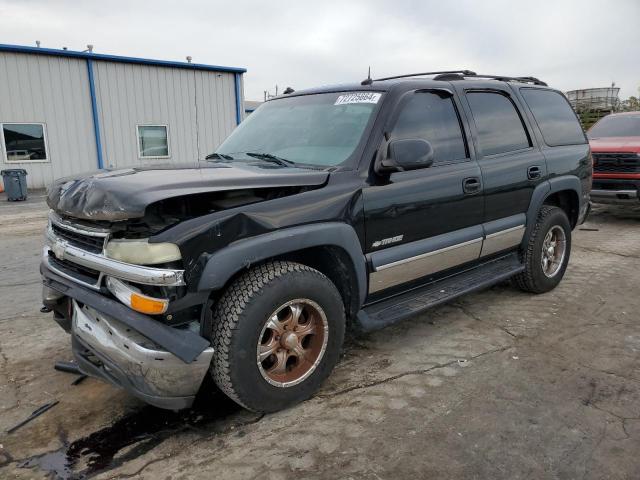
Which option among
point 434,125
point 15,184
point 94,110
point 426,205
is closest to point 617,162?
point 434,125

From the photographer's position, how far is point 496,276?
4141 mm

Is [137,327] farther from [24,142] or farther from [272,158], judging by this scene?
[24,142]

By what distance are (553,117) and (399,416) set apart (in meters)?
3.56

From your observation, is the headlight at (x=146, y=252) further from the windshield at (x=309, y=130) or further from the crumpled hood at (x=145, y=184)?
the windshield at (x=309, y=130)

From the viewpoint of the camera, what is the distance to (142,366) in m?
2.34

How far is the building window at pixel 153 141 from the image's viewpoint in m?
17.8

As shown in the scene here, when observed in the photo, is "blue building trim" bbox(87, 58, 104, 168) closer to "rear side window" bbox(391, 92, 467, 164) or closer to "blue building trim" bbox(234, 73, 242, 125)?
"blue building trim" bbox(234, 73, 242, 125)

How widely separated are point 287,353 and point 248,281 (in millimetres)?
531

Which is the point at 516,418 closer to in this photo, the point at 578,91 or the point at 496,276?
the point at 496,276

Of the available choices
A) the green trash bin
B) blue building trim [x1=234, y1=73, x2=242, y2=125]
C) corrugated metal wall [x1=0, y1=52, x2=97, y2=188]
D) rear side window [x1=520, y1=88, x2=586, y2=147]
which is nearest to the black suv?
rear side window [x1=520, y1=88, x2=586, y2=147]

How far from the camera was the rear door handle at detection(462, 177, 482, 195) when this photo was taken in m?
3.71

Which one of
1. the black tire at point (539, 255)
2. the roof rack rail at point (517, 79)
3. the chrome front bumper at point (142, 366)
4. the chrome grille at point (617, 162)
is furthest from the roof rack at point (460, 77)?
the chrome grille at point (617, 162)

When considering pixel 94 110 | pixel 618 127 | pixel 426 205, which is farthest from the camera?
pixel 94 110

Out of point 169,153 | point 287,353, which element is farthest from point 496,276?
point 169,153
